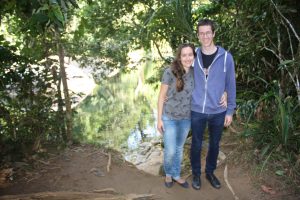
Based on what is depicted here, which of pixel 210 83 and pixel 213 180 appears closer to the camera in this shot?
pixel 210 83

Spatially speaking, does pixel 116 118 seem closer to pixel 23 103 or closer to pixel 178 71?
pixel 23 103

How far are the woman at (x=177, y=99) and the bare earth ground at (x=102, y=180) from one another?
1.80 ft

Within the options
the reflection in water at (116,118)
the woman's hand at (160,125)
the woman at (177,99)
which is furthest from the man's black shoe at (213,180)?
the reflection in water at (116,118)

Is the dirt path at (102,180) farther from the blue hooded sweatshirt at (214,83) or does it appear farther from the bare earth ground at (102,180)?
the blue hooded sweatshirt at (214,83)

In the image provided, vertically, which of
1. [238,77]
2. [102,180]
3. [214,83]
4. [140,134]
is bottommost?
[140,134]

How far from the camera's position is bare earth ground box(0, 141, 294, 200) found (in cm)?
369

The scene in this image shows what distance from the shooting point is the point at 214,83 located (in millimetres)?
3246

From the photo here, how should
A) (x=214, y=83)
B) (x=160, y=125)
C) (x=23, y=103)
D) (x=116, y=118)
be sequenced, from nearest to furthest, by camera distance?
(x=214, y=83) < (x=160, y=125) < (x=23, y=103) < (x=116, y=118)

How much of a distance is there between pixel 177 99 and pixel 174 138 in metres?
0.41

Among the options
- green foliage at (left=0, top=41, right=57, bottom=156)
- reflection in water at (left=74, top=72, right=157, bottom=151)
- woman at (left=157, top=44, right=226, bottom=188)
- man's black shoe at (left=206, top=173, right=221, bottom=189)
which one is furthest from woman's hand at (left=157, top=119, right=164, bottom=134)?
reflection in water at (left=74, top=72, right=157, bottom=151)

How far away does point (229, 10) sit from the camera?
5.60 meters

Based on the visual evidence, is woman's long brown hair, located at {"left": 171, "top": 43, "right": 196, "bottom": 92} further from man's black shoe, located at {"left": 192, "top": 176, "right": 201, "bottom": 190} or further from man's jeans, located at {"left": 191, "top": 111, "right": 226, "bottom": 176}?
man's black shoe, located at {"left": 192, "top": 176, "right": 201, "bottom": 190}

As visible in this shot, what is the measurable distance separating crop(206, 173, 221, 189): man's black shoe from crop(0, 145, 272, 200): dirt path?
0.05 m

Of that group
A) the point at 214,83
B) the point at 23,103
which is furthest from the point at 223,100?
the point at 23,103
